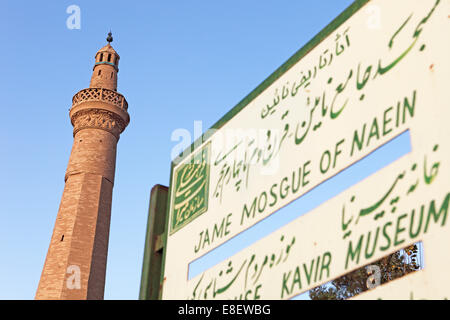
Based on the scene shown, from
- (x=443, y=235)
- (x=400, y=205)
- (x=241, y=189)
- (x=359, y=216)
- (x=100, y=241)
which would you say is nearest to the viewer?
(x=443, y=235)

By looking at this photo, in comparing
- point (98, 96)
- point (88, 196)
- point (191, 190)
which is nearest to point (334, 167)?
point (191, 190)

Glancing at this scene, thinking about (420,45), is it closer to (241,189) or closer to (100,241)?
(241,189)

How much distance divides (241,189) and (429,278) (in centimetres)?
136

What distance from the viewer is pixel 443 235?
1961 millimetres

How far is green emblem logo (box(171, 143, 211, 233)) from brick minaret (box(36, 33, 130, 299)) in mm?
18968

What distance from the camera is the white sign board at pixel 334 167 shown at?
6.98ft

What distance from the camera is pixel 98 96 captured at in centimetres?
2562

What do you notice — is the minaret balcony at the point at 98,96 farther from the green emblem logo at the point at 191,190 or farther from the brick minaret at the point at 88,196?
the green emblem logo at the point at 191,190

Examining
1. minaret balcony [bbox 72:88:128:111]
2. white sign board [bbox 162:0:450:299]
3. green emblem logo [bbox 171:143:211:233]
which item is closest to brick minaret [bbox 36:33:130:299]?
minaret balcony [bbox 72:88:128:111]

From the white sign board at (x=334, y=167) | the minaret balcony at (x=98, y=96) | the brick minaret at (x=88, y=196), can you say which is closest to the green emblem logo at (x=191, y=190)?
the white sign board at (x=334, y=167)

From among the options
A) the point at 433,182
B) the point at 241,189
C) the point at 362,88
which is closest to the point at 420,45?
the point at 362,88

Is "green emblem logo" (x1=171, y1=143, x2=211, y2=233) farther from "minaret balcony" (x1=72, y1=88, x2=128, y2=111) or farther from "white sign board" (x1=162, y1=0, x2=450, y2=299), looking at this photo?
"minaret balcony" (x1=72, y1=88, x2=128, y2=111)

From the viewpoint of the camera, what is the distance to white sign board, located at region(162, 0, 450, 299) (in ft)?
6.98

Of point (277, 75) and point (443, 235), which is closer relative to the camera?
point (443, 235)
